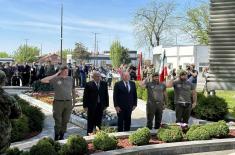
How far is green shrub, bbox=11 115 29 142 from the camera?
35.1 feet

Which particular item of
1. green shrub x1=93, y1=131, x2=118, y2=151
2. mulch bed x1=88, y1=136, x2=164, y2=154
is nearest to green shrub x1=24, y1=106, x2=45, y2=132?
mulch bed x1=88, y1=136, x2=164, y2=154

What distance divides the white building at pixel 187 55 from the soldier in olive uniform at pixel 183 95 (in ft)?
139

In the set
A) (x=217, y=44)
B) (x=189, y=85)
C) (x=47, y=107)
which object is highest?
(x=217, y=44)

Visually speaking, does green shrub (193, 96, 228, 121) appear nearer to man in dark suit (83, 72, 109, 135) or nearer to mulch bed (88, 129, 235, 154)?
man in dark suit (83, 72, 109, 135)

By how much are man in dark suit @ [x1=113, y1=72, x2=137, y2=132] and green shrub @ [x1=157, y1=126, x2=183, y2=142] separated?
1.47m

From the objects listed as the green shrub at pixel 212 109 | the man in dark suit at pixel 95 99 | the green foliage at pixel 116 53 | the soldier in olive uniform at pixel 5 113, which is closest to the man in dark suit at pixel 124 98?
the man in dark suit at pixel 95 99

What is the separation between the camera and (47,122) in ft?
48.4

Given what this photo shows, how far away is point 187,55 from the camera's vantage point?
61.3m

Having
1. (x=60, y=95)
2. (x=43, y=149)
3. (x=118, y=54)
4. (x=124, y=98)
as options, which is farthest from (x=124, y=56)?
(x=43, y=149)

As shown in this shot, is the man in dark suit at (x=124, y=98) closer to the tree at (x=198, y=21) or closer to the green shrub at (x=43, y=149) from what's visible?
the green shrub at (x=43, y=149)

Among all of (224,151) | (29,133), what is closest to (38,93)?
(29,133)

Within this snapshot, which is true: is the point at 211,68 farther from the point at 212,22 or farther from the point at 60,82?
the point at 60,82

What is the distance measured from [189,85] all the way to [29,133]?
399cm

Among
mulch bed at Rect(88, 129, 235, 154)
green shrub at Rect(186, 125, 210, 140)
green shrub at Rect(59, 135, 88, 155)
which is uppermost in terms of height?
green shrub at Rect(59, 135, 88, 155)
